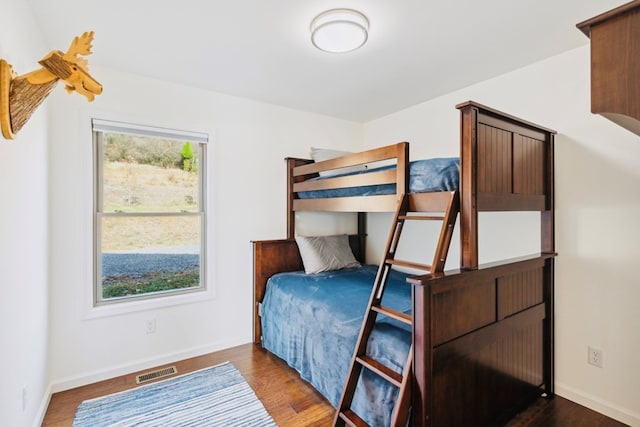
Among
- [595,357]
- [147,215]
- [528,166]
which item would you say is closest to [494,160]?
[528,166]

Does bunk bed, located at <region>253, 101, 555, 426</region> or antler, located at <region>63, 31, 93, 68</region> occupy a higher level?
antler, located at <region>63, 31, 93, 68</region>

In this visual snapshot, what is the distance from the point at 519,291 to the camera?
204 centimetres

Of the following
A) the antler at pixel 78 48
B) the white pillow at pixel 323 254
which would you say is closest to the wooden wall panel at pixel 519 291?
the white pillow at pixel 323 254

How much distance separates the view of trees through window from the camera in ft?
8.57

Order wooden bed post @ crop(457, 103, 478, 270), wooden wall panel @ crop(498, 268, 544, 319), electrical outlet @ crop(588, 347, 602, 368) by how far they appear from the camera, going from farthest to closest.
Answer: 1. electrical outlet @ crop(588, 347, 602, 368)
2. wooden wall panel @ crop(498, 268, 544, 319)
3. wooden bed post @ crop(457, 103, 478, 270)

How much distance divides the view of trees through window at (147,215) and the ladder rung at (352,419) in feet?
6.03

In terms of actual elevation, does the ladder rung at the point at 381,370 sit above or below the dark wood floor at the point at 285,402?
above

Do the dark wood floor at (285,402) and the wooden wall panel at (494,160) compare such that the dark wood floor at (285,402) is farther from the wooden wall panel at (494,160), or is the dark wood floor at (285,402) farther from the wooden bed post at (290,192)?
the wooden wall panel at (494,160)

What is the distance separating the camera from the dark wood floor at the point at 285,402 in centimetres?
199

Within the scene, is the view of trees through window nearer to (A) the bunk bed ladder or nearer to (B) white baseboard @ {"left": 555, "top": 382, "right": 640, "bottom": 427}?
(A) the bunk bed ladder

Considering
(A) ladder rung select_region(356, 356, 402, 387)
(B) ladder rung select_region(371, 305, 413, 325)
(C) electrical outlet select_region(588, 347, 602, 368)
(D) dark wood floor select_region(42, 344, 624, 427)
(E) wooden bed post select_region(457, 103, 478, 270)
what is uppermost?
(E) wooden bed post select_region(457, 103, 478, 270)

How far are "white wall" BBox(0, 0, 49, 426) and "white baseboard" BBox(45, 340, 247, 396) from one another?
0.16 meters

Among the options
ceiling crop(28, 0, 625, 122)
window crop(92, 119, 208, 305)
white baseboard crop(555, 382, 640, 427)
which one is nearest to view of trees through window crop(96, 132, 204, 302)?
window crop(92, 119, 208, 305)

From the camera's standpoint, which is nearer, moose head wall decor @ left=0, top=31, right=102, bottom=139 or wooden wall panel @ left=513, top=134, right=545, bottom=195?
moose head wall decor @ left=0, top=31, right=102, bottom=139
